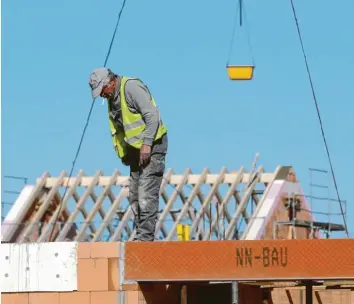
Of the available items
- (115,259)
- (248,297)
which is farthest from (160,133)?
(248,297)

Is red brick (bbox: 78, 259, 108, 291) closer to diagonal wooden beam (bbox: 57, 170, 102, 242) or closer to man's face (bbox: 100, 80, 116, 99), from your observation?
man's face (bbox: 100, 80, 116, 99)

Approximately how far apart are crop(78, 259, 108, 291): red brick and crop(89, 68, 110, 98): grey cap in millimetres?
1265

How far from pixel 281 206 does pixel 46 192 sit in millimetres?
6362

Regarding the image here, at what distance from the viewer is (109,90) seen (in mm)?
10586

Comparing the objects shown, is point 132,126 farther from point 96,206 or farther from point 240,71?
point 96,206

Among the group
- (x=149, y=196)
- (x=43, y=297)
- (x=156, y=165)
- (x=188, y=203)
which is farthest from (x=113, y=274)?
(x=188, y=203)

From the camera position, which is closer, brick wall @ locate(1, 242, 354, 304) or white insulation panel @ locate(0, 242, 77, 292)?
brick wall @ locate(1, 242, 354, 304)

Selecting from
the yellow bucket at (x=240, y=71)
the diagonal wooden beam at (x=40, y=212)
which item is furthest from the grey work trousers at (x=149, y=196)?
the diagonal wooden beam at (x=40, y=212)

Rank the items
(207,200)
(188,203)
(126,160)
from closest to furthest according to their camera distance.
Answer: (126,160)
(207,200)
(188,203)

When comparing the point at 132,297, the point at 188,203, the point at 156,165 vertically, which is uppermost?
the point at 188,203

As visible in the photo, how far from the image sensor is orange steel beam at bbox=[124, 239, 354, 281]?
10008mm

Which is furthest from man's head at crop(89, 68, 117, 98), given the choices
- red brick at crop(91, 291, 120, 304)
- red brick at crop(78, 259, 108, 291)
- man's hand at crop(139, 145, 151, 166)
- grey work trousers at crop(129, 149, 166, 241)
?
red brick at crop(91, 291, 120, 304)

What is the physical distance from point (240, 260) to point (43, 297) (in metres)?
1.56

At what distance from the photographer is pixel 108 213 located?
3288 centimetres
